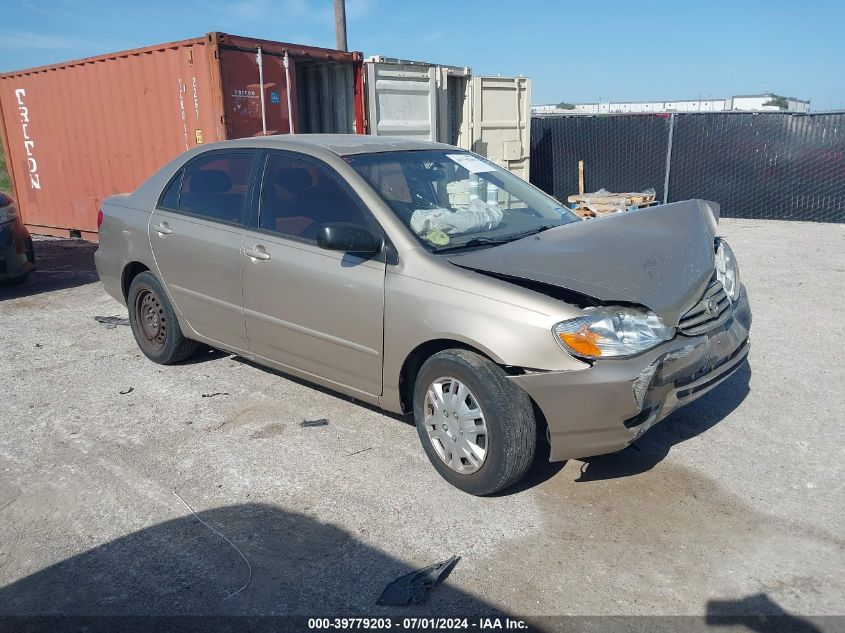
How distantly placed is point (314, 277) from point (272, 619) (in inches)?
76.0

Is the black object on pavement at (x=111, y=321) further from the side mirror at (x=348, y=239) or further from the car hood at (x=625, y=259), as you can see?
the car hood at (x=625, y=259)

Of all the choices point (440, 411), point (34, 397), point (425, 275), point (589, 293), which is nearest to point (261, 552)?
point (440, 411)

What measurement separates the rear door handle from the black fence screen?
1143 centimetres

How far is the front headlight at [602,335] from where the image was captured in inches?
125

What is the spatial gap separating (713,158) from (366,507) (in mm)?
12347

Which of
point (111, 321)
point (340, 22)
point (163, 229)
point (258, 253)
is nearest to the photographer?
point (258, 253)

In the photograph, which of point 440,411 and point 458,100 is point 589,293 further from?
point 458,100

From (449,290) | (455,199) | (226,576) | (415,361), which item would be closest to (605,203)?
(455,199)

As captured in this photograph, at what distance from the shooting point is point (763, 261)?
30.3ft

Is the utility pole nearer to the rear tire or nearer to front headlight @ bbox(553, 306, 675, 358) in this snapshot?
the rear tire

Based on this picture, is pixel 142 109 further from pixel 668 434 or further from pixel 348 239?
pixel 668 434

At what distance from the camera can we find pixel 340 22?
15.9 meters

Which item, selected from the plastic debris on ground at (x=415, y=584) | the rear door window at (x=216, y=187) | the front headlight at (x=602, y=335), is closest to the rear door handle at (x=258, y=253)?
the rear door window at (x=216, y=187)

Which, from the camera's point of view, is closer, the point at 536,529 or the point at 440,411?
the point at 536,529
